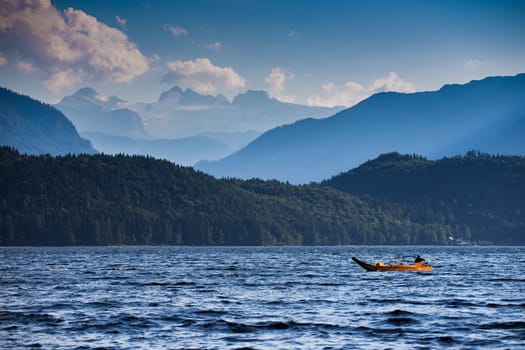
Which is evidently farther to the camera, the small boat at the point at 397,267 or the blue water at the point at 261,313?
the small boat at the point at 397,267

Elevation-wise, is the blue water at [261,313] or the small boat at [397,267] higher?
the small boat at [397,267]

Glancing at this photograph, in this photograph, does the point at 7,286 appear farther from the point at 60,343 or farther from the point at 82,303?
the point at 60,343

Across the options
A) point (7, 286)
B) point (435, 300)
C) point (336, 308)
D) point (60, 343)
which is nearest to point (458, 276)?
point (435, 300)

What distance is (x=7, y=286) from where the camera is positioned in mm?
101500

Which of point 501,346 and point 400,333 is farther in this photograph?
point 400,333

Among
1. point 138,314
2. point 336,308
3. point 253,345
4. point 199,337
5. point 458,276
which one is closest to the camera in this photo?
point 253,345

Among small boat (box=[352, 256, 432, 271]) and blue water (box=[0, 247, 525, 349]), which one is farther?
small boat (box=[352, 256, 432, 271])

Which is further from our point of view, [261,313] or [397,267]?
[397,267]

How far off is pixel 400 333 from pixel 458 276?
69.0m

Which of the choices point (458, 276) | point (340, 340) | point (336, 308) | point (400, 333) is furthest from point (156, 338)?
point (458, 276)

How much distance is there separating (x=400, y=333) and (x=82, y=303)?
1311 inches

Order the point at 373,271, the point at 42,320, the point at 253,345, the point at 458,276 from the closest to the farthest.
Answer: the point at 253,345 < the point at 42,320 < the point at 458,276 < the point at 373,271

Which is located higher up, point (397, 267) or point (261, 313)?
point (397, 267)

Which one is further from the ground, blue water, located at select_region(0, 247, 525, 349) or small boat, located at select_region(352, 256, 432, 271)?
small boat, located at select_region(352, 256, 432, 271)
